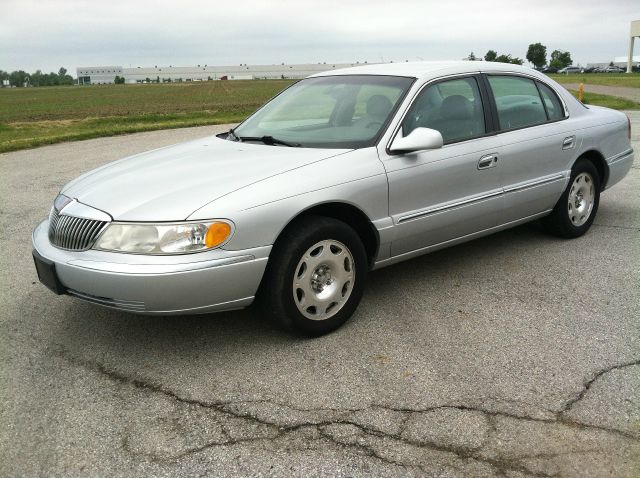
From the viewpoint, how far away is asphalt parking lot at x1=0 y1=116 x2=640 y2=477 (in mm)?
2604

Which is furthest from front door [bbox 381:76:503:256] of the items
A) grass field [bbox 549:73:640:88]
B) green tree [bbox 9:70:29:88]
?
green tree [bbox 9:70:29:88]

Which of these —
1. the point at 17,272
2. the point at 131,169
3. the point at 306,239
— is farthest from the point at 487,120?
the point at 17,272

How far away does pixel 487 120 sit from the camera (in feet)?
15.2

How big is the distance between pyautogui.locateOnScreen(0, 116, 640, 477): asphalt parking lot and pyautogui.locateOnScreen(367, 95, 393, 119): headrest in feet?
4.03

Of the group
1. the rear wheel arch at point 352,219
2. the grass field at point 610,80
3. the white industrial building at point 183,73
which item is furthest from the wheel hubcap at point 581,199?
the white industrial building at point 183,73

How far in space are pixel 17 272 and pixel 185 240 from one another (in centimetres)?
248

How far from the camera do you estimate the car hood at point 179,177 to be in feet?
11.0

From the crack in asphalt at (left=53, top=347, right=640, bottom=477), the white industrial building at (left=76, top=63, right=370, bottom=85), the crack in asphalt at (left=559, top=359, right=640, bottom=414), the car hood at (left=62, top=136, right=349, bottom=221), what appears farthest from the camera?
the white industrial building at (left=76, top=63, right=370, bottom=85)

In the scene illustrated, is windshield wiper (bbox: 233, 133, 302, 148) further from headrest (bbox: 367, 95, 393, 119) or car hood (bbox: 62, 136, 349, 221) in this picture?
headrest (bbox: 367, 95, 393, 119)

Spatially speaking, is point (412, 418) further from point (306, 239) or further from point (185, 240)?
point (185, 240)

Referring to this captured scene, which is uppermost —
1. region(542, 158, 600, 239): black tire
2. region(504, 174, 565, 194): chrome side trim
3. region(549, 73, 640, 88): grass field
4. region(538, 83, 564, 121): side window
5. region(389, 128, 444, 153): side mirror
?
region(549, 73, 640, 88): grass field

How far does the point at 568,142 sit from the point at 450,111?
135 cm

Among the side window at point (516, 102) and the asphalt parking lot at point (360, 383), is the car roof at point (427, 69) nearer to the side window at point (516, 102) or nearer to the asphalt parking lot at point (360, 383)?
the side window at point (516, 102)

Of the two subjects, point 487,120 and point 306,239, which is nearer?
point 306,239
